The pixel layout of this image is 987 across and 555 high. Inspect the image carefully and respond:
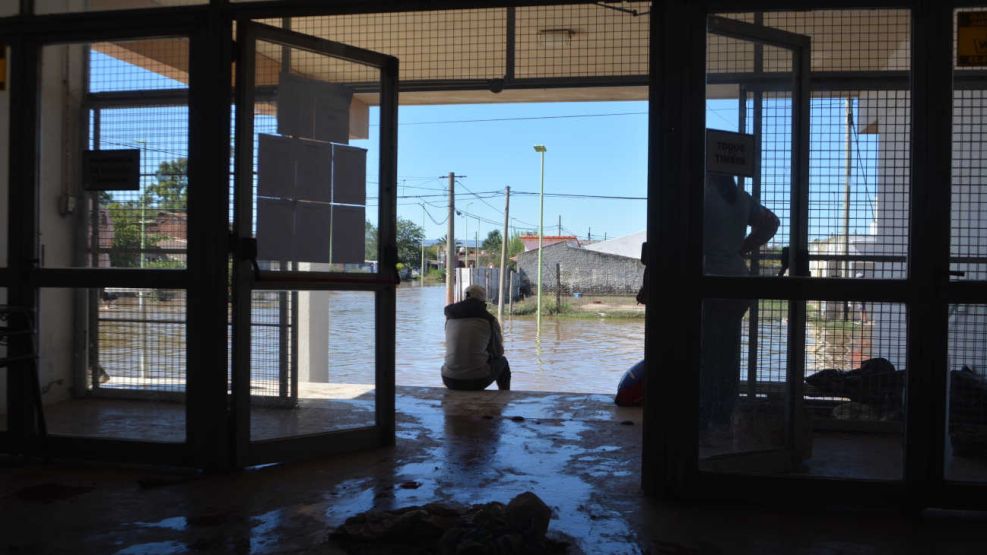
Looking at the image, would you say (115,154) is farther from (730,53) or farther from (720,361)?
(720,361)

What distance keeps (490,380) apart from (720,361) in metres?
3.67

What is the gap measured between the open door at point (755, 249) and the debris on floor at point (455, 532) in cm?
99

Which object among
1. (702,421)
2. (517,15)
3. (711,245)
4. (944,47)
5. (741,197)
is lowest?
(702,421)

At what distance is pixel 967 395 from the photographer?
3422 mm

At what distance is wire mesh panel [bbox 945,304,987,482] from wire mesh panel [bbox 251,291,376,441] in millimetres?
2896

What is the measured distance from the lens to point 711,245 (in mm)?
3561

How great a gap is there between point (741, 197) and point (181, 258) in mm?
2766

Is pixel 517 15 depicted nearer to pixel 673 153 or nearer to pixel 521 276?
pixel 673 153

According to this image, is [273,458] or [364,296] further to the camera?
[364,296]

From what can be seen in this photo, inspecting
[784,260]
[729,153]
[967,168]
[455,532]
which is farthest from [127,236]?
[967,168]

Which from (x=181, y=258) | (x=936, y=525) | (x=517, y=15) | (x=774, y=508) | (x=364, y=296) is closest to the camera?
(x=936, y=525)

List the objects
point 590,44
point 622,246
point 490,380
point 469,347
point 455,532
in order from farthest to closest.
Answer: point 622,246 → point 490,380 → point 469,347 → point 590,44 → point 455,532

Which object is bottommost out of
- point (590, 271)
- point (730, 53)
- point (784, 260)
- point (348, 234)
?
point (590, 271)

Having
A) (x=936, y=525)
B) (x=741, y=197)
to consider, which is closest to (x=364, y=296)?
(x=741, y=197)
